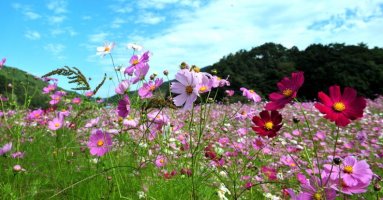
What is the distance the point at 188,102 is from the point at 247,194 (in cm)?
172

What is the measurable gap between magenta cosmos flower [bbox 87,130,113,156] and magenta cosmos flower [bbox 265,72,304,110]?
124 centimetres

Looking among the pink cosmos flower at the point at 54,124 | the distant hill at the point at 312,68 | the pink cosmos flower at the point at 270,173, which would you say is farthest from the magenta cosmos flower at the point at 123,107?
the distant hill at the point at 312,68

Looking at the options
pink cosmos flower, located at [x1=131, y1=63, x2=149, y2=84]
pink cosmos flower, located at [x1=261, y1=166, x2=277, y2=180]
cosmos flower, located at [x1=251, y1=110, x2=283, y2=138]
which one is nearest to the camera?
cosmos flower, located at [x1=251, y1=110, x2=283, y2=138]

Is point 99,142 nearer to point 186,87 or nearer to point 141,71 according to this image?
point 141,71

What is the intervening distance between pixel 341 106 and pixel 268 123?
35cm

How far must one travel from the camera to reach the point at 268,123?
1627 mm

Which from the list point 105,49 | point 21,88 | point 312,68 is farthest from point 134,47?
point 312,68

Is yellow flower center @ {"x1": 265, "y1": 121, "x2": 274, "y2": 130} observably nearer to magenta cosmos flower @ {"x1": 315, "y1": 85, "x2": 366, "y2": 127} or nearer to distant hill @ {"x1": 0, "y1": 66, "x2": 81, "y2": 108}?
magenta cosmos flower @ {"x1": 315, "y1": 85, "x2": 366, "y2": 127}

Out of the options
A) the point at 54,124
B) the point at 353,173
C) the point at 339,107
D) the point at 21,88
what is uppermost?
the point at 21,88

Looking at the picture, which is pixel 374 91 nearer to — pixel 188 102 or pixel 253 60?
pixel 253 60

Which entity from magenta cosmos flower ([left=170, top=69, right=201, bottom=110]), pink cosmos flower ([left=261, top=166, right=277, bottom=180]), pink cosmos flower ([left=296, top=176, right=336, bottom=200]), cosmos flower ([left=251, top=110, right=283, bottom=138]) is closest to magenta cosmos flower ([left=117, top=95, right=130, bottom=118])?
magenta cosmos flower ([left=170, top=69, right=201, bottom=110])

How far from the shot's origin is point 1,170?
3.54 meters

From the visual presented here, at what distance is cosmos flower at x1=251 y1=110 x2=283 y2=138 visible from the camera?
1.55 m

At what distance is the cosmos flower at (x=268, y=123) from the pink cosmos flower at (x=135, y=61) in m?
0.71
